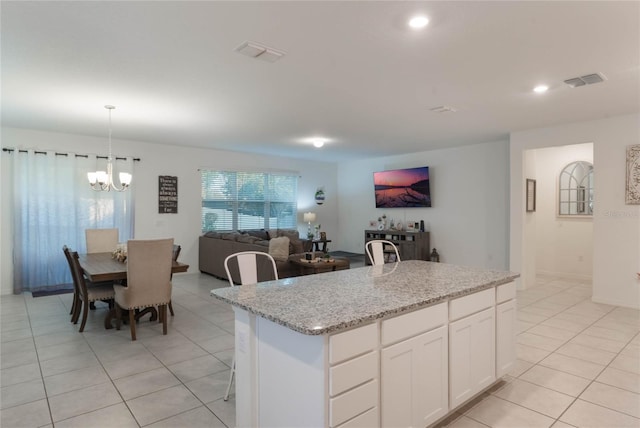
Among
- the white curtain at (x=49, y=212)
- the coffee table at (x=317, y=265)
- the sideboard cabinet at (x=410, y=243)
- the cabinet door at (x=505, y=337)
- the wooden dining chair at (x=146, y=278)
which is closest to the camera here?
the cabinet door at (x=505, y=337)

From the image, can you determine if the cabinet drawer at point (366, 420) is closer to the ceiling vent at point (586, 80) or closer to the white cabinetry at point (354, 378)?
the white cabinetry at point (354, 378)

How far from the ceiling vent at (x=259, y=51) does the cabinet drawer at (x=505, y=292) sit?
2.35 meters

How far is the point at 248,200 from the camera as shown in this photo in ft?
26.2

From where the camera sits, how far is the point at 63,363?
3.05 m

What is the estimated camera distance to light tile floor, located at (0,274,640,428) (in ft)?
7.48

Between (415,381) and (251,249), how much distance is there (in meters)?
3.99

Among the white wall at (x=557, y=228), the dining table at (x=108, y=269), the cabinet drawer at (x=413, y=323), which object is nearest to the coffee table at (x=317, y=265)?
the dining table at (x=108, y=269)

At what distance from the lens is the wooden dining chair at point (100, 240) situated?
5023mm

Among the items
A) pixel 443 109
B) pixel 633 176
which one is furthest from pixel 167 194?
pixel 633 176

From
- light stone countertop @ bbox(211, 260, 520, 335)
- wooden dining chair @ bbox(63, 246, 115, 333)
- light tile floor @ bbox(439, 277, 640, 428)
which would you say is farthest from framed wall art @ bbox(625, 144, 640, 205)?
wooden dining chair @ bbox(63, 246, 115, 333)

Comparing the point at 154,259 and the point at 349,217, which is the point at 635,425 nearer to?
the point at 154,259

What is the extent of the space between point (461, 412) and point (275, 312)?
1513 millimetres

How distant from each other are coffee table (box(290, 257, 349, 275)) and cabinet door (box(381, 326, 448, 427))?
2.90 metres

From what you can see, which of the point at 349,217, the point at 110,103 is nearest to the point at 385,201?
the point at 349,217
